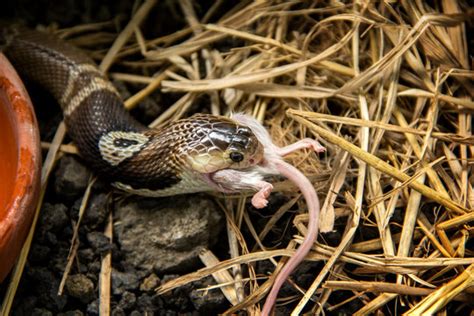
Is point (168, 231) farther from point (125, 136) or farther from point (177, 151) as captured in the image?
point (125, 136)

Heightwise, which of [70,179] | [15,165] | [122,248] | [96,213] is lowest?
[122,248]

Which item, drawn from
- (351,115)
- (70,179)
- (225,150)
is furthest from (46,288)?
(351,115)

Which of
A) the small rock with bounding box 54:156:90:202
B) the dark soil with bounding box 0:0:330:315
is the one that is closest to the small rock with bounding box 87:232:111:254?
the dark soil with bounding box 0:0:330:315

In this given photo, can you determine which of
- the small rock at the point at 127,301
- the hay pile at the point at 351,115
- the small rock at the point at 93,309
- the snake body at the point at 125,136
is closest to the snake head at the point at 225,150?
the snake body at the point at 125,136

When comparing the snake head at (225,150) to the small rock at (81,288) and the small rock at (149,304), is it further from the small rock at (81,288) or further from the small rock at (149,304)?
the small rock at (81,288)

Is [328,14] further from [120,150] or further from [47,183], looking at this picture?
[47,183]

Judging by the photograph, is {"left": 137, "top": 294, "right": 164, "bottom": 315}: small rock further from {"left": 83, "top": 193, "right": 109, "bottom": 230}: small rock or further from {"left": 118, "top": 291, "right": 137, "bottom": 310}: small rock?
{"left": 83, "top": 193, "right": 109, "bottom": 230}: small rock

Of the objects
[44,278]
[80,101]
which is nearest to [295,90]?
[80,101]

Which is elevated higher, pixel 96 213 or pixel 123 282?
pixel 96 213
